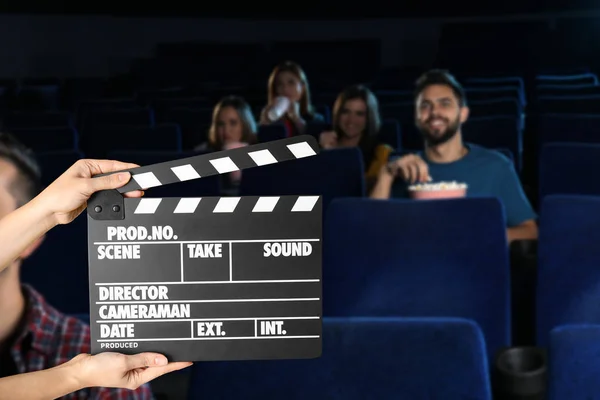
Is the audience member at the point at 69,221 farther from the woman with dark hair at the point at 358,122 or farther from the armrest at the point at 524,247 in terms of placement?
the woman with dark hair at the point at 358,122

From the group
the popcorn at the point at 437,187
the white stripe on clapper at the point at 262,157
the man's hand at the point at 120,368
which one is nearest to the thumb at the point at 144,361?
the man's hand at the point at 120,368

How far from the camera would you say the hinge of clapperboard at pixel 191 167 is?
3.96 feet

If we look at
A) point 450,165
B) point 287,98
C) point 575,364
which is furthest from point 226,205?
point 287,98

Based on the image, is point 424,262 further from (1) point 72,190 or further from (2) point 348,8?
(2) point 348,8

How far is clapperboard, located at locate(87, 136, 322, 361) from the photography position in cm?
122

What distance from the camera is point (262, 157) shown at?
1213 mm

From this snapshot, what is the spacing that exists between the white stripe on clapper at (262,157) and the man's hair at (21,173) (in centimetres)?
47

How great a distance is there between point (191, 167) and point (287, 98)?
522 centimetres

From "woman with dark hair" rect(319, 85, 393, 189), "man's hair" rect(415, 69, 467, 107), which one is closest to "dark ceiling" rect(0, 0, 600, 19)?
"woman with dark hair" rect(319, 85, 393, 189)

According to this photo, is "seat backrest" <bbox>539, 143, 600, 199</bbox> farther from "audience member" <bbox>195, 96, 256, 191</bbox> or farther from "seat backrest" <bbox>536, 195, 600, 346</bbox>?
"audience member" <bbox>195, 96, 256, 191</bbox>

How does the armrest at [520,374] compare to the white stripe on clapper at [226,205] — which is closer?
the white stripe on clapper at [226,205]

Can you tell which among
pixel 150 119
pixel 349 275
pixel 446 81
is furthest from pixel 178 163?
pixel 150 119

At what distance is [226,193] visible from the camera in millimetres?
4340

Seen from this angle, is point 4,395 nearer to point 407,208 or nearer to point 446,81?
point 407,208
